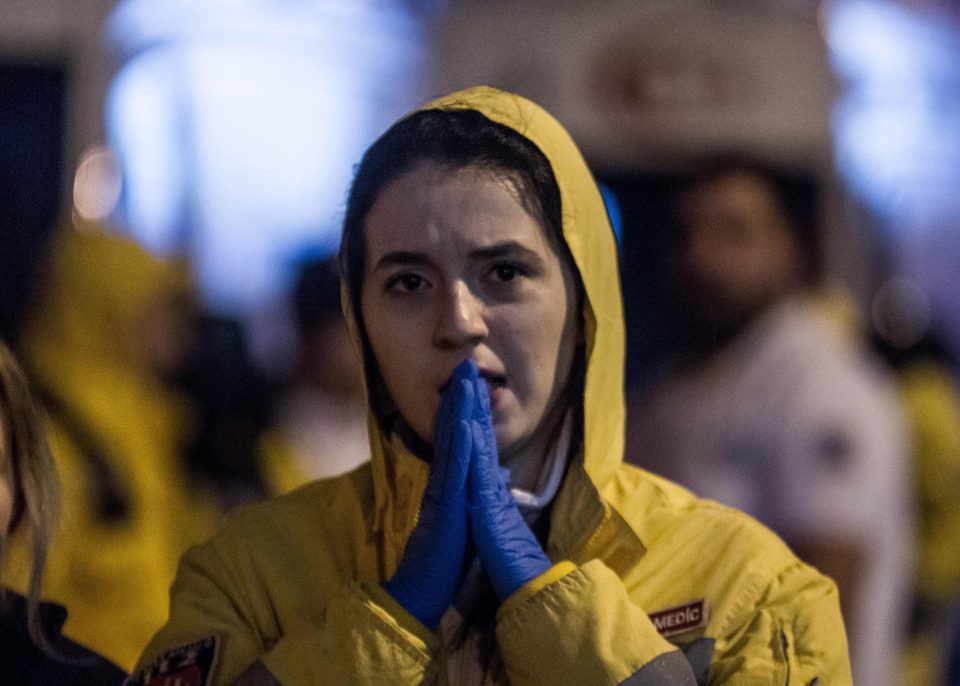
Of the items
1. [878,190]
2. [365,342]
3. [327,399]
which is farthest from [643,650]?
[878,190]

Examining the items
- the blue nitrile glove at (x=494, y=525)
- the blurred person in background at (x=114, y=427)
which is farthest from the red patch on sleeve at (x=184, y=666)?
the blurred person in background at (x=114, y=427)

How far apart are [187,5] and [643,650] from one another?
13.2 ft

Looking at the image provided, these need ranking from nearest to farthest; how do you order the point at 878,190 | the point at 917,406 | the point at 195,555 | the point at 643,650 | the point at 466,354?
1. the point at 643,650
2. the point at 466,354
3. the point at 195,555
4. the point at 917,406
5. the point at 878,190

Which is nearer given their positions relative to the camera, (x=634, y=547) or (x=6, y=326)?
(x=634, y=547)

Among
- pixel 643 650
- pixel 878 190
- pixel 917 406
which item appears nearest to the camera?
pixel 643 650

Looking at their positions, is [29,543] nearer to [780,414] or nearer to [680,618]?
[680,618]

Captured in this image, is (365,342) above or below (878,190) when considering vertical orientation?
below

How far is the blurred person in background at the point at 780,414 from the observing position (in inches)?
130

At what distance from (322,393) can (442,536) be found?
9.12 feet

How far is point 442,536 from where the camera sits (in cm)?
151

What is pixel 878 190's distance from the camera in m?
5.81

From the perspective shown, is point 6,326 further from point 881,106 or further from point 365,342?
→ point 881,106

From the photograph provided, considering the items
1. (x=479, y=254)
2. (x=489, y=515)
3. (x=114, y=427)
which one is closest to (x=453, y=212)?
(x=479, y=254)

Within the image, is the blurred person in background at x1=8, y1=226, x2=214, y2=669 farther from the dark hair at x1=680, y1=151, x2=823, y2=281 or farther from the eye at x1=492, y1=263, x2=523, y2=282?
the dark hair at x1=680, y1=151, x2=823, y2=281
